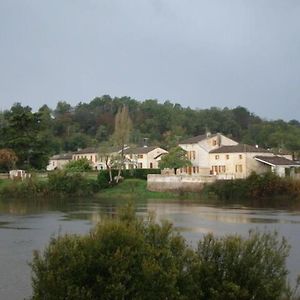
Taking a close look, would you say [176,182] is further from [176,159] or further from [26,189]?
[26,189]

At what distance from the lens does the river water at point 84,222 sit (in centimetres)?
2464

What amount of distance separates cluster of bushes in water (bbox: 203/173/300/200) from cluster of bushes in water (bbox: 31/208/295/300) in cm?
5254

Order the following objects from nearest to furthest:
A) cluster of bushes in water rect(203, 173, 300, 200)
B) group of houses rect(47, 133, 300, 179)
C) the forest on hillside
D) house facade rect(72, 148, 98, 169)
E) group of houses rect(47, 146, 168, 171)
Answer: cluster of bushes in water rect(203, 173, 300, 200), group of houses rect(47, 133, 300, 179), group of houses rect(47, 146, 168, 171), house facade rect(72, 148, 98, 169), the forest on hillside

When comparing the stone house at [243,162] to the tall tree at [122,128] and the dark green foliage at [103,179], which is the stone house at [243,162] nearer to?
the tall tree at [122,128]

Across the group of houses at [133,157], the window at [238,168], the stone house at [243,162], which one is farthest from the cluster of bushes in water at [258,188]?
the group of houses at [133,157]

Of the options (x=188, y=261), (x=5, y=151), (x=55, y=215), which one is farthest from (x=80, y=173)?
(x=188, y=261)

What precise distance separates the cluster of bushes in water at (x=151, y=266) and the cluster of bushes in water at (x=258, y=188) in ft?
172

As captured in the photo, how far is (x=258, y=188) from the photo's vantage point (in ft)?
223

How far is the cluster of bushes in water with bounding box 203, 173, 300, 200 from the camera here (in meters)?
67.5

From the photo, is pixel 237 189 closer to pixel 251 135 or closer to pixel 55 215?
pixel 55 215

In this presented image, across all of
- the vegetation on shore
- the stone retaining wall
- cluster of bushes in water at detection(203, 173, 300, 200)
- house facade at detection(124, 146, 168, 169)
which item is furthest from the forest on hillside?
cluster of bushes in water at detection(203, 173, 300, 200)

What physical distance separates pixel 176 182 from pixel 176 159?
216 inches

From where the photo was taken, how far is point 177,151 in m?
76.5

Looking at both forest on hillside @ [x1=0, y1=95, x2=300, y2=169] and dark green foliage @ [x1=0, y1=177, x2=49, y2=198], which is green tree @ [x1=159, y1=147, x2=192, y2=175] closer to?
dark green foliage @ [x1=0, y1=177, x2=49, y2=198]
